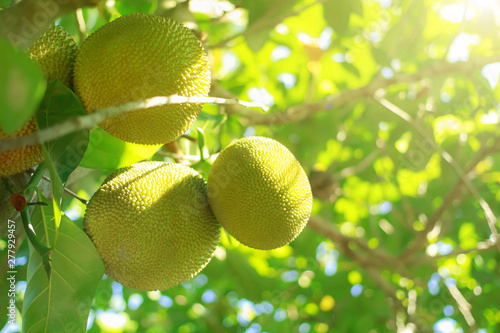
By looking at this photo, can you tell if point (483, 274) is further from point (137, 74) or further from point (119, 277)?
point (137, 74)

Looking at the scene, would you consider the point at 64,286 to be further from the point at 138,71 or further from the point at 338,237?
the point at 338,237

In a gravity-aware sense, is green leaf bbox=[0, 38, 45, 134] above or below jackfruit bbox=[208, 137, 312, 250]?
above

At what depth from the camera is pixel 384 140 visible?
8.02 ft

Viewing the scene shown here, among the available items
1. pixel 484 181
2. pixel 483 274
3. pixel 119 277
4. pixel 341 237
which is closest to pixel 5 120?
pixel 119 277

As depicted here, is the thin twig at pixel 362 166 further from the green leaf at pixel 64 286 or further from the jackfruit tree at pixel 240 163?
the green leaf at pixel 64 286

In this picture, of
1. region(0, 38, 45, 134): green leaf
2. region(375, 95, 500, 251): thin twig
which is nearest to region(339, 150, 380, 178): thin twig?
region(375, 95, 500, 251): thin twig

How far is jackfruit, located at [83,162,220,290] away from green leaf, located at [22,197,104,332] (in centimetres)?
7

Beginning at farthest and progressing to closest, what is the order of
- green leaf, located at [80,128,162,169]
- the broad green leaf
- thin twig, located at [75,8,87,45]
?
thin twig, located at [75,8,87,45] → green leaf, located at [80,128,162,169] → the broad green leaf

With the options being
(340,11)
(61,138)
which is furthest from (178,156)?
(340,11)

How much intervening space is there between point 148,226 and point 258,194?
0.26m

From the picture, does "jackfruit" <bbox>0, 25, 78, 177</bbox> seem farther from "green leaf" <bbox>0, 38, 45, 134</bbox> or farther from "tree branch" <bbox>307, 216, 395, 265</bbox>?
"tree branch" <bbox>307, 216, 395, 265</bbox>

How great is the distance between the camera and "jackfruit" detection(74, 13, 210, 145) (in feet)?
2.59

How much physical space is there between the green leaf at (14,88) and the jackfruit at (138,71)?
1.15ft

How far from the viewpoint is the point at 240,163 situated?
1002 mm
